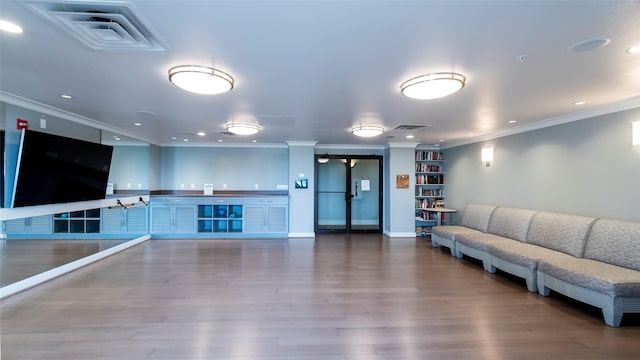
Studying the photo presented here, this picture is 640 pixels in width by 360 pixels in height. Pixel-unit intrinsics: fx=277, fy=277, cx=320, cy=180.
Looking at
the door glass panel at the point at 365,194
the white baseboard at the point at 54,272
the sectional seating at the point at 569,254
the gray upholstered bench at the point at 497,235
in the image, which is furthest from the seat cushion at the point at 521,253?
the white baseboard at the point at 54,272

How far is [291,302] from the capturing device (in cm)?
326

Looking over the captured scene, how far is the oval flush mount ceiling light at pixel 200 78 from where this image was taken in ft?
8.28

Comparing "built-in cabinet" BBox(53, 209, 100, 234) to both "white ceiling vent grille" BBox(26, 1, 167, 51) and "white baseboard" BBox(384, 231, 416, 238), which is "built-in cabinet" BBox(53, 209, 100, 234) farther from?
"white baseboard" BBox(384, 231, 416, 238)

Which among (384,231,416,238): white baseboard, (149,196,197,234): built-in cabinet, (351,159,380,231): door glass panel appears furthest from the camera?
(351,159,380,231): door glass panel

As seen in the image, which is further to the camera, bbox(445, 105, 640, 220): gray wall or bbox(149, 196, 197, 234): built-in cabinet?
bbox(149, 196, 197, 234): built-in cabinet

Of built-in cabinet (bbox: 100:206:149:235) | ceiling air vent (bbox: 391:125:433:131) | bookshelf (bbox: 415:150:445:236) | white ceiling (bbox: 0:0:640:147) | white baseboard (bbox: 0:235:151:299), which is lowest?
white baseboard (bbox: 0:235:151:299)

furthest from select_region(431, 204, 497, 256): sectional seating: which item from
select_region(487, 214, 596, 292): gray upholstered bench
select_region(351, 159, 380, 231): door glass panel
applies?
select_region(351, 159, 380, 231): door glass panel

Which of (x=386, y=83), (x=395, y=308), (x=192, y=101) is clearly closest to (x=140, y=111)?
(x=192, y=101)

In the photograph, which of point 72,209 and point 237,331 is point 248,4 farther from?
point 72,209

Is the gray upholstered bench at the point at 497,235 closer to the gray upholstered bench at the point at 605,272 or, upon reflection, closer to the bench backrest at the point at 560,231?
the bench backrest at the point at 560,231

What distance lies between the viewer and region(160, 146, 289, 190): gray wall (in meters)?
7.51

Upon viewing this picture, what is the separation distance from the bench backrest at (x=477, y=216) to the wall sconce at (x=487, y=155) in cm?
95

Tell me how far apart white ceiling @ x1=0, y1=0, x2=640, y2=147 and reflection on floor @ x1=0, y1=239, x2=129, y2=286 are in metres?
1.97

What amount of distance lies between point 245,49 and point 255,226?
5380mm
